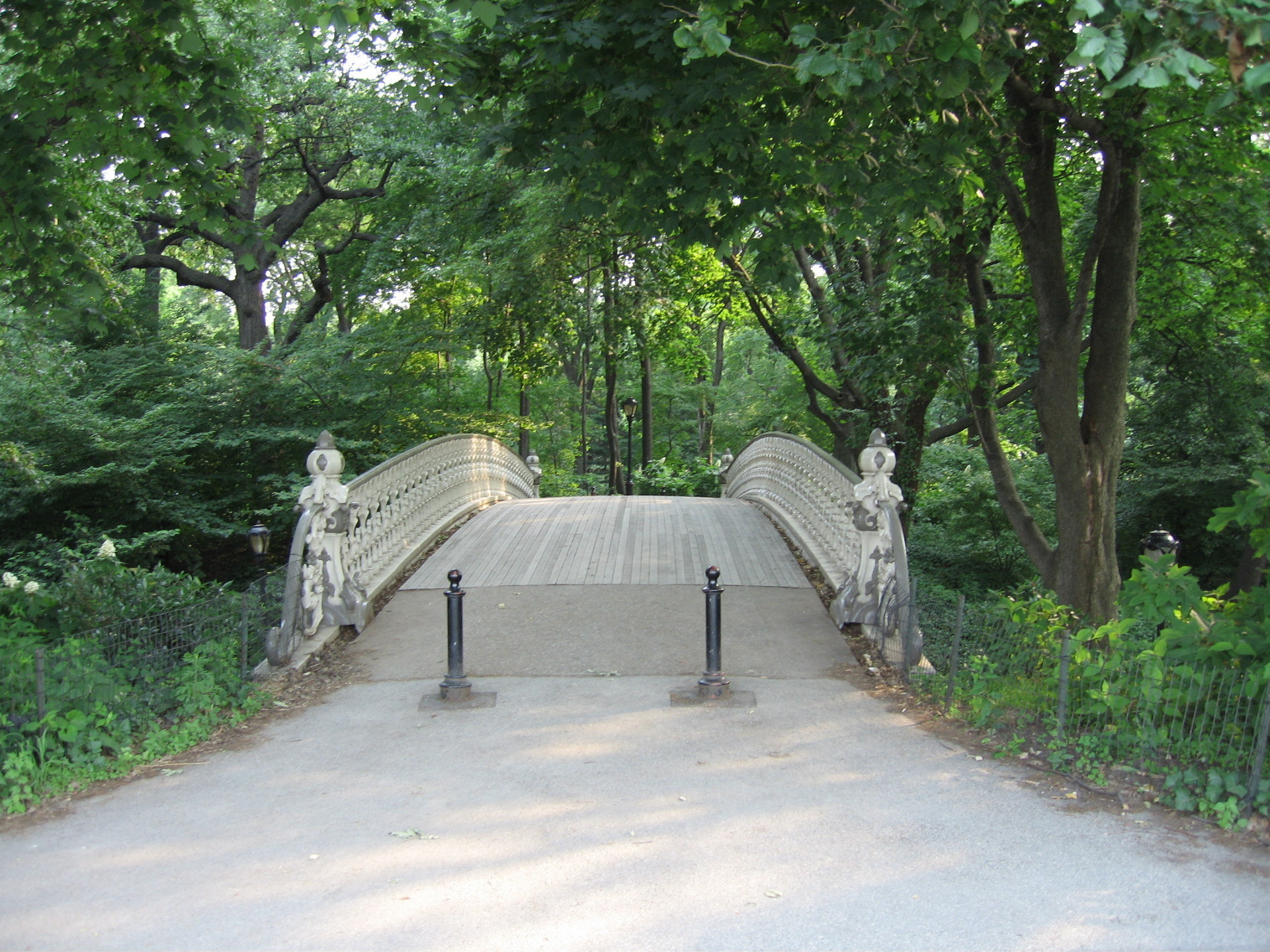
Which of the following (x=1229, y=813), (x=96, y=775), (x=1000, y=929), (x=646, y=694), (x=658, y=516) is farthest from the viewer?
(x=658, y=516)

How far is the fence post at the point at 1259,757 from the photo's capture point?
4879 millimetres

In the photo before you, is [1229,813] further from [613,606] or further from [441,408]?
[441,408]

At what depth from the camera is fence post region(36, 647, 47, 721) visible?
19.1 feet

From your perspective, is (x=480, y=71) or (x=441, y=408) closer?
(x=480, y=71)

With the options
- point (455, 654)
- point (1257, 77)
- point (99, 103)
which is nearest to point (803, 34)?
point (1257, 77)

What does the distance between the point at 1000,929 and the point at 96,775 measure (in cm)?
498

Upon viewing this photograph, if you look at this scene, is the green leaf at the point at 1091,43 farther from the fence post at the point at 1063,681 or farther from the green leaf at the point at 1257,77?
the fence post at the point at 1063,681

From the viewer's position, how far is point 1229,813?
192 inches

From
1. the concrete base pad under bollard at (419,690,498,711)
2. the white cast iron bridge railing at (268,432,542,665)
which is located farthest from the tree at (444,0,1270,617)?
the concrete base pad under bollard at (419,690,498,711)

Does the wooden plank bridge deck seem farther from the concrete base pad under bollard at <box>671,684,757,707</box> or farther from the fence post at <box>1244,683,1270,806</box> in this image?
the fence post at <box>1244,683,1270,806</box>

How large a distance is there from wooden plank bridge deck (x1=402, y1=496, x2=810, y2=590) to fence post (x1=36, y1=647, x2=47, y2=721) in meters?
5.12

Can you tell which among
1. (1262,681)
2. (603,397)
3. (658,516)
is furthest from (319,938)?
(603,397)

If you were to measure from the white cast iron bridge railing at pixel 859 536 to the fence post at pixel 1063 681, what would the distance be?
Answer: 5.47ft

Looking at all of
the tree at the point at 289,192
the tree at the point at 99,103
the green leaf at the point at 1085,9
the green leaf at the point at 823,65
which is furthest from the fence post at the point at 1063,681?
the tree at the point at 289,192
